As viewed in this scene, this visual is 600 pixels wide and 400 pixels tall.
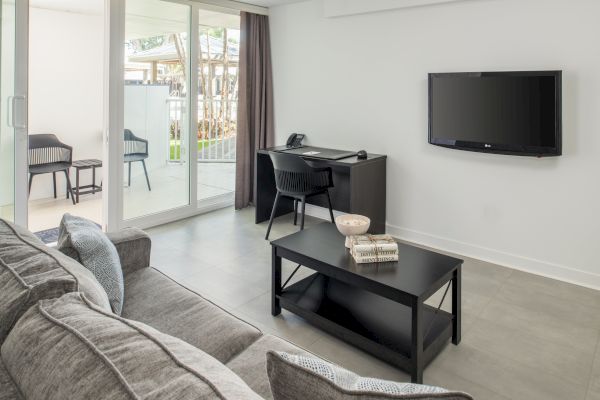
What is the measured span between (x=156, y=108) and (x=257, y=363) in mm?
3560

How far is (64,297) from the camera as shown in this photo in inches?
41.9

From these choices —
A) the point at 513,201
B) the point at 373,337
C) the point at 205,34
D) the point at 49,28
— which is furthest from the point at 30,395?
the point at 49,28

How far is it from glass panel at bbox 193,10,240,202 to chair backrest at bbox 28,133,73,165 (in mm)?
1629

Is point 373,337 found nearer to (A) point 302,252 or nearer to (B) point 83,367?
(A) point 302,252

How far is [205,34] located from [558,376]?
14.2ft

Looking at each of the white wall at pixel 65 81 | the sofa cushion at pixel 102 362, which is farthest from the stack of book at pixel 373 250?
the white wall at pixel 65 81

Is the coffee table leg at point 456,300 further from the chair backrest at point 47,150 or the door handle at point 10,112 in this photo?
the chair backrest at point 47,150

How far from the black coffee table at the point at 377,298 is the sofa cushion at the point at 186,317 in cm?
73

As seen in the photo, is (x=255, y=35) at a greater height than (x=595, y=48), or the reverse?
(x=255, y=35)

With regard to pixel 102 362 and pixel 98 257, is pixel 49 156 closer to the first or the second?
pixel 98 257

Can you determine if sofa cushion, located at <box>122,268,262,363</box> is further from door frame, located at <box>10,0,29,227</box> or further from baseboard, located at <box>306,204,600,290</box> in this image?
Answer: baseboard, located at <box>306,204,600,290</box>

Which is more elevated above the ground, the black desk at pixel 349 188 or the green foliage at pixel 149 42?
the green foliage at pixel 149 42

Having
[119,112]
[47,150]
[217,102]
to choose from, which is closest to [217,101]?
[217,102]

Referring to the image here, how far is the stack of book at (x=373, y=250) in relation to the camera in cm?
229
